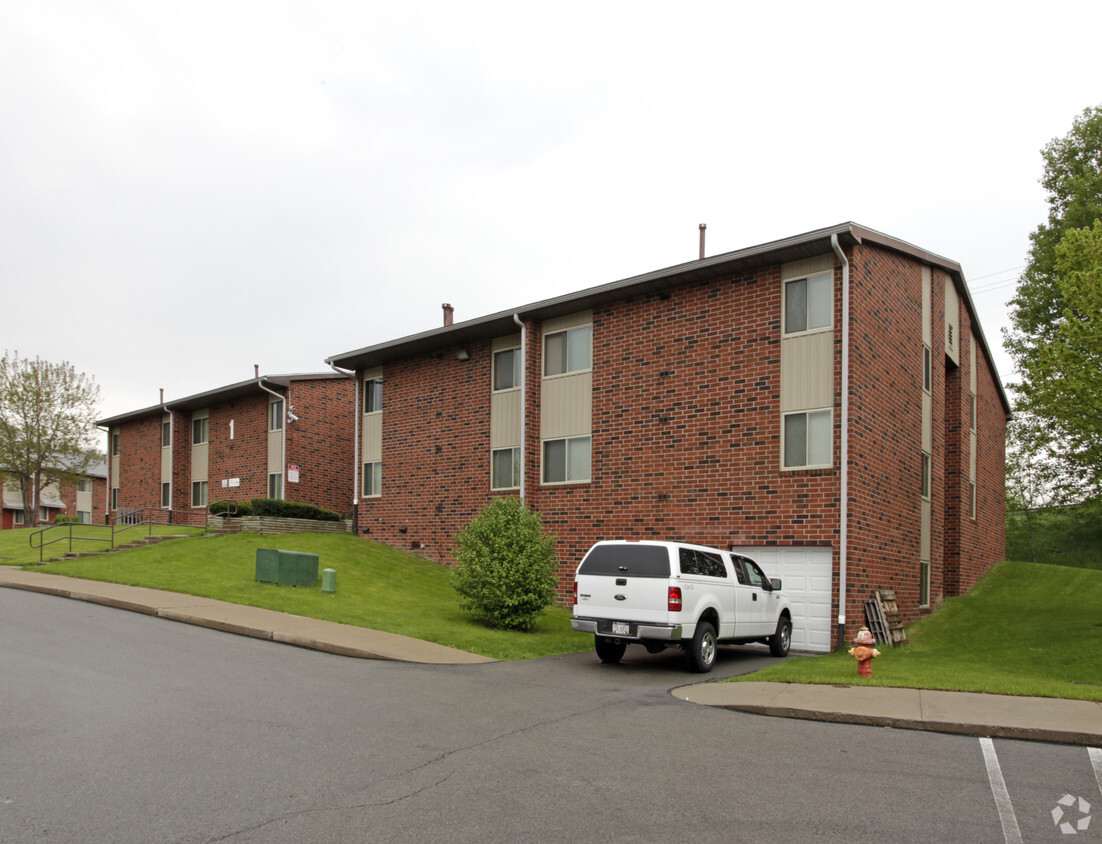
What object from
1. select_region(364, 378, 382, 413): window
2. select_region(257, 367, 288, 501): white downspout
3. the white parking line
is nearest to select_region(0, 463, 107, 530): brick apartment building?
select_region(257, 367, 288, 501): white downspout

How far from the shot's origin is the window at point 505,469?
22558 mm

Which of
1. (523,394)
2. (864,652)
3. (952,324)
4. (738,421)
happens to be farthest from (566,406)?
(864,652)

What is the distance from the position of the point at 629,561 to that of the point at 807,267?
808 centimetres

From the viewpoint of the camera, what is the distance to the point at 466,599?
16828mm

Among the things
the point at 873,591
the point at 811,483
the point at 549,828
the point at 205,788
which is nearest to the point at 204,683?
the point at 205,788

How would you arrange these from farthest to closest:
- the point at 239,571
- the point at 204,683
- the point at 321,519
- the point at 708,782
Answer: the point at 321,519 < the point at 239,571 < the point at 204,683 < the point at 708,782

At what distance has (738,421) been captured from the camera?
1820 centimetres

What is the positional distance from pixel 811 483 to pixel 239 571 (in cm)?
1249

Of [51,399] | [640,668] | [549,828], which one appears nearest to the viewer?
[549,828]

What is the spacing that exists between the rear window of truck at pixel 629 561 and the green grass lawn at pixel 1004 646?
184 centimetres

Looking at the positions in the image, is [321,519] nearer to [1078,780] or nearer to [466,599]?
[466,599]

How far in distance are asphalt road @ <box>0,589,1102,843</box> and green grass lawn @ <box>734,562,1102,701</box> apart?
10.3 ft

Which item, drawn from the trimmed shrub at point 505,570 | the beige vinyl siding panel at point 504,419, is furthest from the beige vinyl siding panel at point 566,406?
the trimmed shrub at point 505,570

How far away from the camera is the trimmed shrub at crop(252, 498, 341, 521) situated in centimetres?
2578
